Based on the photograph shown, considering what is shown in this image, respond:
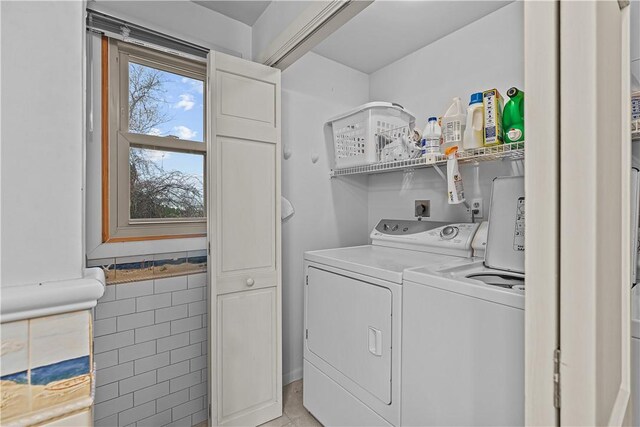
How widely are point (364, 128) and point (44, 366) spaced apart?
2090 mm

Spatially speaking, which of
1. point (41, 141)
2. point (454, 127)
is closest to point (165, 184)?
point (41, 141)

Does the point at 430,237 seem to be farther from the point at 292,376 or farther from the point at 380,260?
the point at 292,376

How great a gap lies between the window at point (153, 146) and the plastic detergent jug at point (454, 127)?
5.02 ft

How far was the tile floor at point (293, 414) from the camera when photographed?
77.1 inches

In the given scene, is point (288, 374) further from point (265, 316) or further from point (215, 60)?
point (215, 60)

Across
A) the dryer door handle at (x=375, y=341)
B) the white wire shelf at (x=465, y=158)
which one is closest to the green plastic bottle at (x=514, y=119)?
the white wire shelf at (x=465, y=158)

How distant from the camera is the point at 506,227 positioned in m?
1.57

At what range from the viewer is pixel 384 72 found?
2732 mm

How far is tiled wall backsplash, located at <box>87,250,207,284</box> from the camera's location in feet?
5.65

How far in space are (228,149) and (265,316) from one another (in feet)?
3.51

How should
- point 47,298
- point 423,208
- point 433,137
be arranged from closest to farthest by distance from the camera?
point 47,298 < point 433,137 < point 423,208

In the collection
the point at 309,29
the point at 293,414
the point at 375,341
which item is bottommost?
the point at 293,414

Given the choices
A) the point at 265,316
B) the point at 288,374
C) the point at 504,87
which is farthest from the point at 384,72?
the point at 288,374

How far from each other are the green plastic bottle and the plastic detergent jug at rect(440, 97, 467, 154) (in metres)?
0.24
